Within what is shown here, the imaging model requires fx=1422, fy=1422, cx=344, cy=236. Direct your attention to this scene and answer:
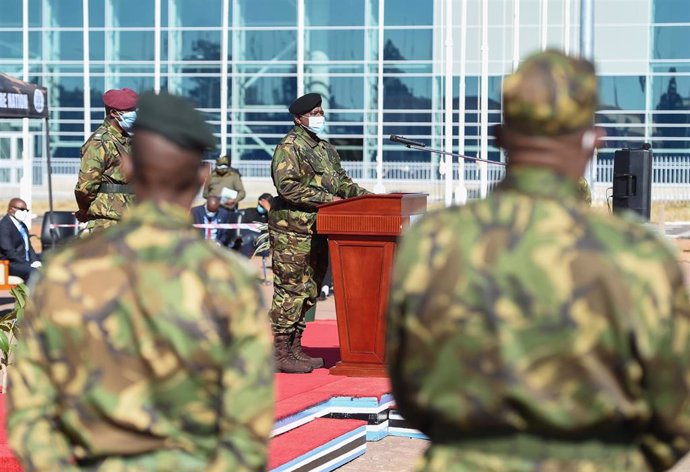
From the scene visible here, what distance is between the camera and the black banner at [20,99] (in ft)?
46.5

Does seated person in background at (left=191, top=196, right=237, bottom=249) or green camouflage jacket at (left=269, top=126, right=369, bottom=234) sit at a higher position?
green camouflage jacket at (left=269, top=126, right=369, bottom=234)

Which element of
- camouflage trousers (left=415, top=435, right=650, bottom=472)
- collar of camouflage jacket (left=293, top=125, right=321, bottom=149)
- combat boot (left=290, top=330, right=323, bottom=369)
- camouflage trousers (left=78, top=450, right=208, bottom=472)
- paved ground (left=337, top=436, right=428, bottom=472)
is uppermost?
collar of camouflage jacket (left=293, top=125, right=321, bottom=149)

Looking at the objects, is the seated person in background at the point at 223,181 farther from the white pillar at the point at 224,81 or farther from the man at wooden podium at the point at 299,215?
the white pillar at the point at 224,81

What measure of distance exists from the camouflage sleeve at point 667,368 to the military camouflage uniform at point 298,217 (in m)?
6.23

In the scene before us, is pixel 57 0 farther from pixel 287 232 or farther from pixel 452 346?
pixel 452 346

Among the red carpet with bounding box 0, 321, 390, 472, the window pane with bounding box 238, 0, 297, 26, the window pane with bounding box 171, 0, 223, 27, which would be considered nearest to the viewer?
the red carpet with bounding box 0, 321, 390, 472

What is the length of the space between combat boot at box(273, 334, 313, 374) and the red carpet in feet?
0.28

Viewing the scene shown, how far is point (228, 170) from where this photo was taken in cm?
2330

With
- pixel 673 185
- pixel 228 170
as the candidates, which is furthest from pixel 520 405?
pixel 673 185

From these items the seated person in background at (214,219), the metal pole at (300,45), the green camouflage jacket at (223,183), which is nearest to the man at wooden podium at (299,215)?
the seated person in background at (214,219)

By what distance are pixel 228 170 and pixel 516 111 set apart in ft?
67.8

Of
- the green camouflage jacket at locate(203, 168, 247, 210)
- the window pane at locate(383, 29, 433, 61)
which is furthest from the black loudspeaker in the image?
the window pane at locate(383, 29, 433, 61)

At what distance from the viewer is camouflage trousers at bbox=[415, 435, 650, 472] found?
2.69 metres

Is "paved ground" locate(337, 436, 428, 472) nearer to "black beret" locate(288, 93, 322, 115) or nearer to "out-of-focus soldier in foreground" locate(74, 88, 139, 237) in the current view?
"out-of-focus soldier in foreground" locate(74, 88, 139, 237)
